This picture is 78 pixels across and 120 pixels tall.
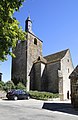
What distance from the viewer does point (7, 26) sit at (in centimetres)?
814

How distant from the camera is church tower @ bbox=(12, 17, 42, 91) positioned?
148ft

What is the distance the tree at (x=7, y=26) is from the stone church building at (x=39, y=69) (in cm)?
3504

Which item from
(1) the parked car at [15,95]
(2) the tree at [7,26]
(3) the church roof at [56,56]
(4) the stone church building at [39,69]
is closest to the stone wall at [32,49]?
(4) the stone church building at [39,69]

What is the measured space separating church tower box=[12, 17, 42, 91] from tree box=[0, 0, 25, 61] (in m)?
35.6

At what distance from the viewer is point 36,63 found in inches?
1842

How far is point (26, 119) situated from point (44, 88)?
3397 centimetres

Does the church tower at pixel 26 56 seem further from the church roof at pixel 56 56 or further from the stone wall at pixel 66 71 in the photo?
the stone wall at pixel 66 71

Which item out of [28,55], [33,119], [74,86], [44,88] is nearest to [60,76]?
[44,88]

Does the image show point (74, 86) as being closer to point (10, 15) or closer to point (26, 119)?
point (26, 119)

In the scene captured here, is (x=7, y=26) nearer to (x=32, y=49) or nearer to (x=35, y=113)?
(x=35, y=113)

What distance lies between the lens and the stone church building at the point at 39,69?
1748 inches

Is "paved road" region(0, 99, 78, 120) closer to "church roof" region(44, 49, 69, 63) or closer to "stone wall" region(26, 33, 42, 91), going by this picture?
"stone wall" region(26, 33, 42, 91)

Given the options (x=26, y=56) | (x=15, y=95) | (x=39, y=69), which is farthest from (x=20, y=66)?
(x=15, y=95)

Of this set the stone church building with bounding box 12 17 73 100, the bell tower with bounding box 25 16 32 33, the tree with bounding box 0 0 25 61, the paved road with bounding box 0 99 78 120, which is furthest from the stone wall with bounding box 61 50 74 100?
the tree with bounding box 0 0 25 61
